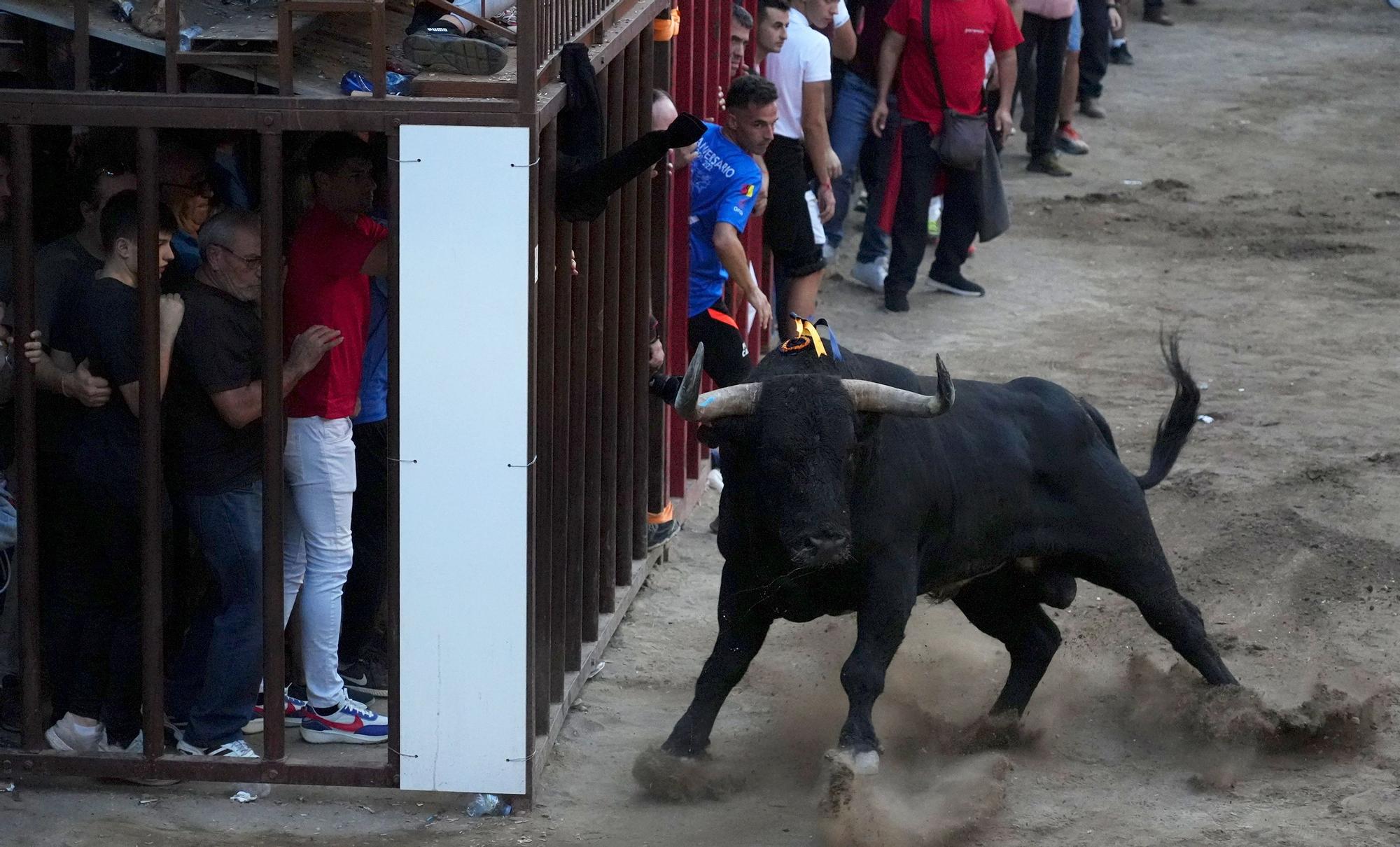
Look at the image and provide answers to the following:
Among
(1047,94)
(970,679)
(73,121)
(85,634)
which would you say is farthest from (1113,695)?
(1047,94)

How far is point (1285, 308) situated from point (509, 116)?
8550 millimetres

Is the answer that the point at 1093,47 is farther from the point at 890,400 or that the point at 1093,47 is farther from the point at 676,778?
the point at 676,778

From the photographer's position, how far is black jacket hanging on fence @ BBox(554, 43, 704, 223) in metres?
5.44

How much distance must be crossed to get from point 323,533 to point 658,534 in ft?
8.04

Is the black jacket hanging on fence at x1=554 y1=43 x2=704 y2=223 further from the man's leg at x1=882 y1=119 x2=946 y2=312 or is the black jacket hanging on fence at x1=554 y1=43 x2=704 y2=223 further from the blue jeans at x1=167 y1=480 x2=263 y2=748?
the man's leg at x1=882 y1=119 x2=946 y2=312

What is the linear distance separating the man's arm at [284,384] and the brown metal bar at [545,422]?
660mm

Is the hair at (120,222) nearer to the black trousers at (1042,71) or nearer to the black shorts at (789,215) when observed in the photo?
the black shorts at (789,215)

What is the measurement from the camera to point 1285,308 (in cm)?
1234

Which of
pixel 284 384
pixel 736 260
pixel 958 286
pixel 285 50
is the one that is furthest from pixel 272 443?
pixel 958 286

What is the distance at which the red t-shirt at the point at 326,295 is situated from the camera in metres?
5.59

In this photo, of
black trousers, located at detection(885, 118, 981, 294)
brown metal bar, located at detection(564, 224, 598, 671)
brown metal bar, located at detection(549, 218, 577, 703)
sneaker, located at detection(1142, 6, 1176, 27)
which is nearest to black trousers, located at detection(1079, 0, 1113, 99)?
sneaker, located at detection(1142, 6, 1176, 27)

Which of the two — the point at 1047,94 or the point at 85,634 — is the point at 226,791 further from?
the point at 1047,94

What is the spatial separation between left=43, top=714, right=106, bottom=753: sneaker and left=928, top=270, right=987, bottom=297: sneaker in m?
7.97

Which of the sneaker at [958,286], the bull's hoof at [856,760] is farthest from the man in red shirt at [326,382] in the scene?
the sneaker at [958,286]
